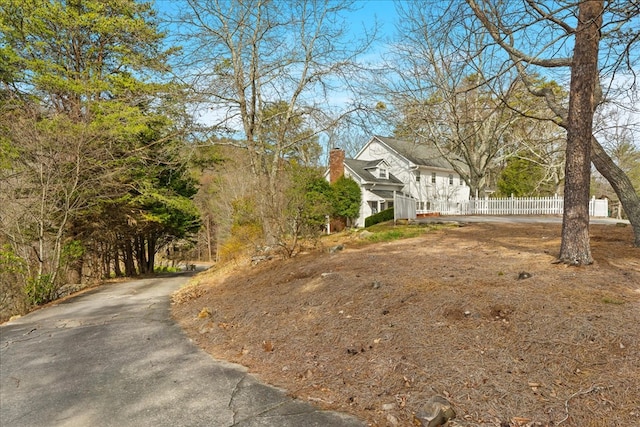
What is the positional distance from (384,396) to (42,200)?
9.45m

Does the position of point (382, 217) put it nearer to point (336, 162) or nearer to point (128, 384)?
point (336, 162)

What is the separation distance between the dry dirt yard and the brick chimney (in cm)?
2120

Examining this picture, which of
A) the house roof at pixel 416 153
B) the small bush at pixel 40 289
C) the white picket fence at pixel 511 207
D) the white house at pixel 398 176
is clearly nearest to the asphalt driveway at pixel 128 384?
the small bush at pixel 40 289

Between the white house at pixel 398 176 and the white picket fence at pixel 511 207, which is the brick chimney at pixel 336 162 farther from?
the white picket fence at pixel 511 207

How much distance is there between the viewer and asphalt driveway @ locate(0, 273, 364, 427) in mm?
3180

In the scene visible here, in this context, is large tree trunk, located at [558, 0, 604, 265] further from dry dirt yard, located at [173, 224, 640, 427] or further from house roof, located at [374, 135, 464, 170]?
house roof, located at [374, 135, 464, 170]

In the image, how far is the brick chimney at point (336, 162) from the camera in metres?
27.9

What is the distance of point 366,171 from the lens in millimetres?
29578

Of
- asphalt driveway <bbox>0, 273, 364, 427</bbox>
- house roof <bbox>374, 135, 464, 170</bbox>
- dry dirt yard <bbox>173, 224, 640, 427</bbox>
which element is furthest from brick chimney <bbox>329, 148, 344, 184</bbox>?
asphalt driveway <bbox>0, 273, 364, 427</bbox>

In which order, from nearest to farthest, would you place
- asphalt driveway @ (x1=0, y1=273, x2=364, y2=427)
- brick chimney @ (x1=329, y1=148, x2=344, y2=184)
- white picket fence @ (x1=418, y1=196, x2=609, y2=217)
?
asphalt driveway @ (x1=0, y1=273, x2=364, y2=427) → white picket fence @ (x1=418, y1=196, x2=609, y2=217) → brick chimney @ (x1=329, y1=148, x2=344, y2=184)

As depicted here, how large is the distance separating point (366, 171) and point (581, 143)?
23.9 m

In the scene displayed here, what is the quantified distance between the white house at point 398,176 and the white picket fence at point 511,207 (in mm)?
97

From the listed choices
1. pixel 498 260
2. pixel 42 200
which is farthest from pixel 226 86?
pixel 498 260

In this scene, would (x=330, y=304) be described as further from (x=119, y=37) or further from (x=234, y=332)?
(x=119, y=37)
